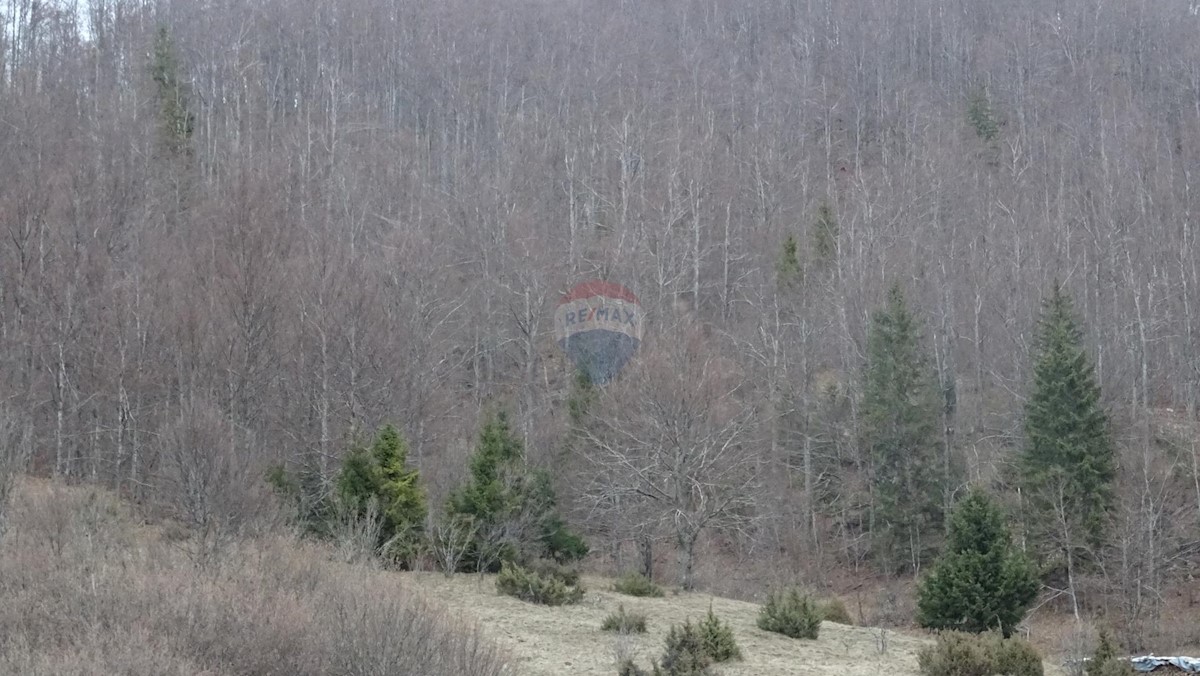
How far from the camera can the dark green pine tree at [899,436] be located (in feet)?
108

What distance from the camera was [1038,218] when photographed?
4600 centimetres

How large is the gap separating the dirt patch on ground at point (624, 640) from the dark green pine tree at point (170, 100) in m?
34.0

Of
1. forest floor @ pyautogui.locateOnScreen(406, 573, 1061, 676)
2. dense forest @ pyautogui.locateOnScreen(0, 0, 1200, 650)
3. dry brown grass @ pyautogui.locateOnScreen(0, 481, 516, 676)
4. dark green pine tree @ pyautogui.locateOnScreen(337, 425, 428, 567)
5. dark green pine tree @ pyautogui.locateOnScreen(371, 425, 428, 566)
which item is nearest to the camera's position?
dry brown grass @ pyautogui.locateOnScreen(0, 481, 516, 676)

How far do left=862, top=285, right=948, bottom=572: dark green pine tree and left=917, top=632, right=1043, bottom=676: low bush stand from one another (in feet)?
61.3

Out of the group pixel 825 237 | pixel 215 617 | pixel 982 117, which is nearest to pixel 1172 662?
pixel 215 617

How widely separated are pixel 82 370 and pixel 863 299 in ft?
83.6

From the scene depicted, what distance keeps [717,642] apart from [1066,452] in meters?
19.8

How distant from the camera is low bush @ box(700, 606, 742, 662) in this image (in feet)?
42.9

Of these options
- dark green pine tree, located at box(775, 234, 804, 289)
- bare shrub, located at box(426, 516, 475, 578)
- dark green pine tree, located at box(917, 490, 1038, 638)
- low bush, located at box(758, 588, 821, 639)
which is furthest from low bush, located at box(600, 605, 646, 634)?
dark green pine tree, located at box(775, 234, 804, 289)

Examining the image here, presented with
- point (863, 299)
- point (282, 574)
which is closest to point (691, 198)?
point (863, 299)

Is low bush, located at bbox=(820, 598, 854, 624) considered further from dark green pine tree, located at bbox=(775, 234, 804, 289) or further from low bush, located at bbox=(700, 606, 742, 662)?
dark green pine tree, located at bbox=(775, 234, 804, 289)

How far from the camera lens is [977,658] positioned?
13.5 metres

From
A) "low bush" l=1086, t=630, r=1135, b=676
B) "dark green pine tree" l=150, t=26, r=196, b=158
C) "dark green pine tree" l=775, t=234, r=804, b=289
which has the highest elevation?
"dark green pine tree" l=150, t=26, r=196, b=158

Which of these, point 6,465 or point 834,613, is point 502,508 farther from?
point 6,465
